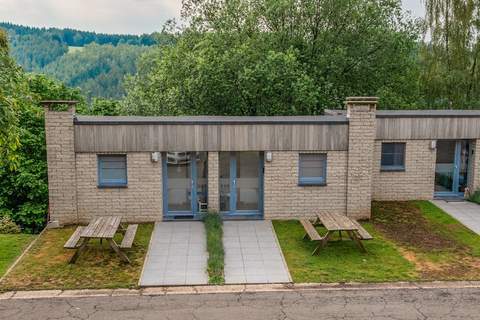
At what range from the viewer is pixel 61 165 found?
1526 cm

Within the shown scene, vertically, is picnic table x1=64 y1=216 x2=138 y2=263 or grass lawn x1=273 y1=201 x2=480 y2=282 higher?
picnic table x1=64 y1=216 x2=138 y2=263

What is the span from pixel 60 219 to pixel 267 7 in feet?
50.3

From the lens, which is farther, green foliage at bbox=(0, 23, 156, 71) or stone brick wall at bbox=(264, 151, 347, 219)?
green foliage at bbox=(0, 23, 156, 71)

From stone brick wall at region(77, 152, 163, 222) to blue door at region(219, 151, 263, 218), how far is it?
2.07m

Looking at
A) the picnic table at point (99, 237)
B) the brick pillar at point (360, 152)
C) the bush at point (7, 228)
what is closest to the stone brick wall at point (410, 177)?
the brick pillar at point (360, 152)

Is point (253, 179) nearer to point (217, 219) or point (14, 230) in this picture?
point (217, 219)

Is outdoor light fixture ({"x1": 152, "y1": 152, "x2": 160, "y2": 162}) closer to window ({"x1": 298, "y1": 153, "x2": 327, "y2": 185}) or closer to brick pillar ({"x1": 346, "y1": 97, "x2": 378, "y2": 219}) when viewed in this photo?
window ({"x1": 298, "y1": 153, "x2": 327, "y2": 185})

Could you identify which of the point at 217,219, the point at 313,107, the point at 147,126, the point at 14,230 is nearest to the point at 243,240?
the point at 217,219

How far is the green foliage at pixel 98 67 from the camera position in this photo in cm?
8575

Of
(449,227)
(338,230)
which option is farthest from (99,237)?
(449,227)

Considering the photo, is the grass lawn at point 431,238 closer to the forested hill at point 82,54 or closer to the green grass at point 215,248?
the green grass at point 215,248

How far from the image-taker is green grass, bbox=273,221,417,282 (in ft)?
38.0

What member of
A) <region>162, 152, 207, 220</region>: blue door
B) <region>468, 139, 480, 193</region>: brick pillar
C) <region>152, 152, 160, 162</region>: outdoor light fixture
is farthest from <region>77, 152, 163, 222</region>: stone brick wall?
<region>468, 139, 480, 193</region>: brick pillar

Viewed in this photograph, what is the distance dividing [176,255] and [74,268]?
8.38ft
